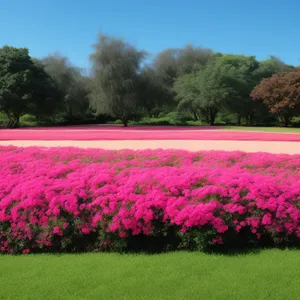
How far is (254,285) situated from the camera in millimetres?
3506

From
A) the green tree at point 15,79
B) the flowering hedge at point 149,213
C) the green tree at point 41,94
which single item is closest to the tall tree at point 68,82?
the green tree at point 41,94

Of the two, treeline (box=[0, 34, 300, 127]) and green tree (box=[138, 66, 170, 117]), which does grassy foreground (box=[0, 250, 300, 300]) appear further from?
green tree (box=[138, 66, 170, 117])

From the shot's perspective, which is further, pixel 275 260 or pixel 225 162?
pixel 225 162

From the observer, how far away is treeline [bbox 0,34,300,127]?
34.6 metres

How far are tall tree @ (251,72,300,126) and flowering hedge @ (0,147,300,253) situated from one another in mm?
31636

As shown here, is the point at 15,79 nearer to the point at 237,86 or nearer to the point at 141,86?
the point at 141,86

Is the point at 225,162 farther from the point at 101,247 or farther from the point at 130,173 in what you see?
the point at 101,247

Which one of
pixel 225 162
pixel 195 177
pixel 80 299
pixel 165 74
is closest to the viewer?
pixel 80 299

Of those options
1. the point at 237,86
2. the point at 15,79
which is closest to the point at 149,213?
the point at 15,79

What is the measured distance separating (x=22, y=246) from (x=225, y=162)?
4.55 m

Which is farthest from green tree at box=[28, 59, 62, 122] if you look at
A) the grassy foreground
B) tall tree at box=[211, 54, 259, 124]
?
the grassy foreground

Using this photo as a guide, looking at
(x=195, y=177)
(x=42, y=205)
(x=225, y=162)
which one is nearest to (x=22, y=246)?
(x=42, y=205)

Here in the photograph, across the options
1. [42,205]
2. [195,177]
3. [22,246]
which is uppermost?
[195,177]

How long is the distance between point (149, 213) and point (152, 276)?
3.04ft
